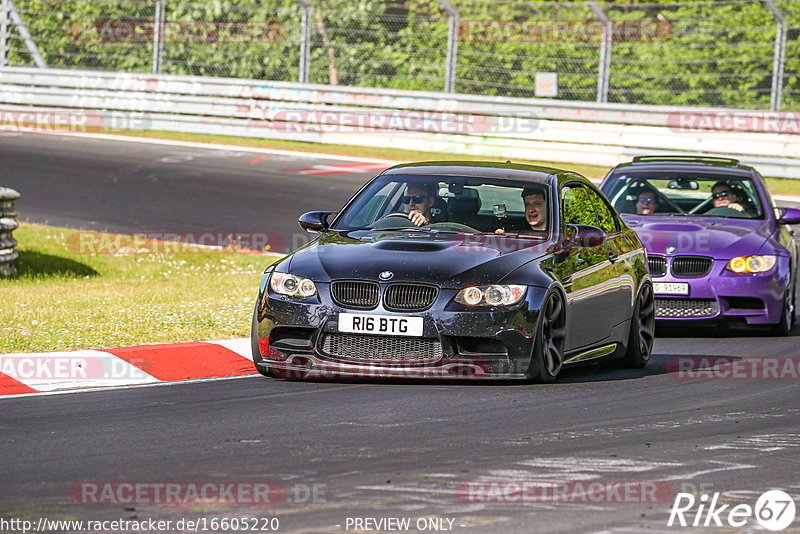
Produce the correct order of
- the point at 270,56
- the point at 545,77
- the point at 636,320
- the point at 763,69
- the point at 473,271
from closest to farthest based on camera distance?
the point at 473,271
the point at 636,320
the point at 763,69
the point at 545,77
the point at 270,56

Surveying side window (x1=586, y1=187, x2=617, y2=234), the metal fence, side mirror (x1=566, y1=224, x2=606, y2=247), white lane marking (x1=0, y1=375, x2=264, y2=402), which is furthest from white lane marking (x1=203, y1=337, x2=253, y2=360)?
the metal fence

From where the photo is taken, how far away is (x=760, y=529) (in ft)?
17.2

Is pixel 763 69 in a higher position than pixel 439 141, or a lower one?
higher

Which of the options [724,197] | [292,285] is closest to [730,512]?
[292,285]

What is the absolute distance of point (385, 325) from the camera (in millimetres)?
8234

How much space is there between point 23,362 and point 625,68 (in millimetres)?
16869

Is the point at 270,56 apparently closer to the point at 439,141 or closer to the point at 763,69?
the point at 439,141

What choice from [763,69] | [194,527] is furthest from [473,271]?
[763,69]

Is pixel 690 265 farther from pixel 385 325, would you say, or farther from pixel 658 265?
pixel 385 325

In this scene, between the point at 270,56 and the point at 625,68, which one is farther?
the point at 270,56

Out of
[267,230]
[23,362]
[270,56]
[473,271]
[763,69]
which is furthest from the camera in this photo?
[270,56]

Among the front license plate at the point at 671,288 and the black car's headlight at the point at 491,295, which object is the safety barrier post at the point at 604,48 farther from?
the black car's headlight at the point at 491,295

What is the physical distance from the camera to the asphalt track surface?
538cm

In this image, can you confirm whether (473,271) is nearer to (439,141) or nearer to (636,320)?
(636,320)
